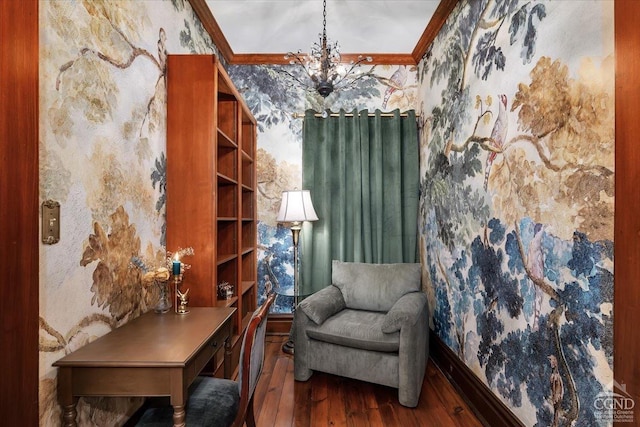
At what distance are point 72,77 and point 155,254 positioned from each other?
3.46ft

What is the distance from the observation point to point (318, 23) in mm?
2912

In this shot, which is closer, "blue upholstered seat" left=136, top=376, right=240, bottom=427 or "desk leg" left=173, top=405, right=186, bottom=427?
"desk leg" left=173, top=405, right=186, bottom=427

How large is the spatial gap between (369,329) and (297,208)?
4.13 ft

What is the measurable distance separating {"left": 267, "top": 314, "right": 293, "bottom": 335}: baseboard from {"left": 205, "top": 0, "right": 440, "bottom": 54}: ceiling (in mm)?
2748

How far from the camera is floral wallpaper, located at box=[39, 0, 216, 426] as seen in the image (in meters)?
1.29

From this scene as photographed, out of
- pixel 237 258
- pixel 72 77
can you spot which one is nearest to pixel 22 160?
pixel 72 77

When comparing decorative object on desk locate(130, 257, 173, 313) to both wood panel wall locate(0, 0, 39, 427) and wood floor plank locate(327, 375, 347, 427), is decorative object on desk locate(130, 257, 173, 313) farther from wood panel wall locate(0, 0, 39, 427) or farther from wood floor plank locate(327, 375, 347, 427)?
wood floor plank locate(327, 375, 347, 427)

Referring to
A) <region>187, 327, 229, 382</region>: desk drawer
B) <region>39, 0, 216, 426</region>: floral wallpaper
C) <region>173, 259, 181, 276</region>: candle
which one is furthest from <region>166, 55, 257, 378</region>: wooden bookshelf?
<region>187, 327, 229, 382</region>: desk drawer

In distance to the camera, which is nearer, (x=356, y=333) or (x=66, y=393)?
(x=66, y=393)

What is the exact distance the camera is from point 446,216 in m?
2.74

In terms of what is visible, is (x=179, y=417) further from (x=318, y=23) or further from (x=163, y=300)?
(x=318, y=23)

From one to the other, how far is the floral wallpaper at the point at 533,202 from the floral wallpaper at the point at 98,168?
6.69 feet

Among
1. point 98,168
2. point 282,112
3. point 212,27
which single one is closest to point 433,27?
point 282,112

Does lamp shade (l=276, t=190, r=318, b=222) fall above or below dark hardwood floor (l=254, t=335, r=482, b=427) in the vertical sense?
above
